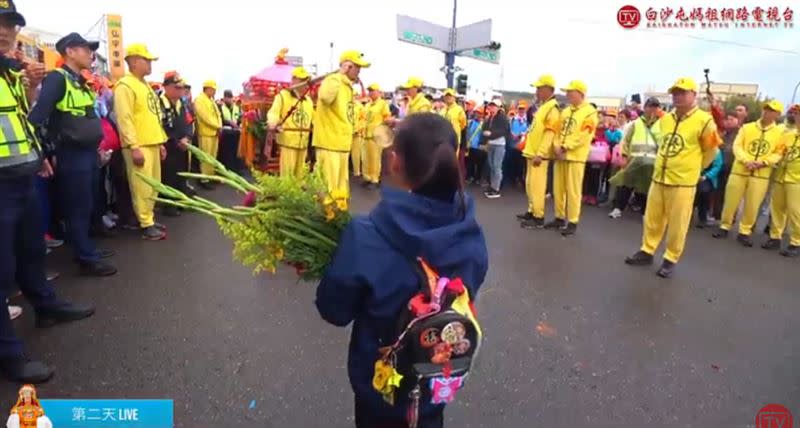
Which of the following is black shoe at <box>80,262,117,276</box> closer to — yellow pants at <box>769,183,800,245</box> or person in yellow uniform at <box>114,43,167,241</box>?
person in yellow uniform at <box>114,43,167,241</box>

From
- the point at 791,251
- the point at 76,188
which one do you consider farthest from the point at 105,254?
the point at 791,251

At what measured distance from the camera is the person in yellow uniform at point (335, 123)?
19.6ft

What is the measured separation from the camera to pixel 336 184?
661 cm

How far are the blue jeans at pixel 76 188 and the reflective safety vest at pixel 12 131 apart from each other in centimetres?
133

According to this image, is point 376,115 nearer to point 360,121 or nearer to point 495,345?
point 360,121

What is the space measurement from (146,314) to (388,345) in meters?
2.81

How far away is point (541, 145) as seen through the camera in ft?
23.2

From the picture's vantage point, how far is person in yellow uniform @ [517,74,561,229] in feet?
22.9

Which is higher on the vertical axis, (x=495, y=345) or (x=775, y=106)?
(x=775, y=106)

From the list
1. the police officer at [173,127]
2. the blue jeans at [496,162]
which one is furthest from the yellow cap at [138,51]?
the blue jeans at [496,162]

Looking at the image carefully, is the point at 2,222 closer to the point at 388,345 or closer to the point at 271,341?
the point at 271,341

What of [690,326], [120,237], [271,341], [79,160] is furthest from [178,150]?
[690,326]

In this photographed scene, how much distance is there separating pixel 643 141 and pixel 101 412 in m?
7.79

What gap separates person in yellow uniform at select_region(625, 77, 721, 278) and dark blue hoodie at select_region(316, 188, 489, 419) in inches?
175
